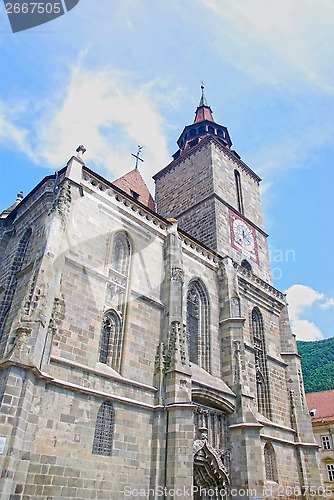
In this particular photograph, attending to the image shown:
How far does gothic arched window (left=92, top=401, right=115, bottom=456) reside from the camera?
33.1ft

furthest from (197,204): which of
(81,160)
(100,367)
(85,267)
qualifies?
(100,367)

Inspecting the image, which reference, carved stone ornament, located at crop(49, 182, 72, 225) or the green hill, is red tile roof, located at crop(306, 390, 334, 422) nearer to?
the green hill

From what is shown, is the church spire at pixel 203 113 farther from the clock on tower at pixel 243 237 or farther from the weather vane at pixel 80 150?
the weather vane at pixel 80 150

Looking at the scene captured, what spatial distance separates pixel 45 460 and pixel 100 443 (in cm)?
168

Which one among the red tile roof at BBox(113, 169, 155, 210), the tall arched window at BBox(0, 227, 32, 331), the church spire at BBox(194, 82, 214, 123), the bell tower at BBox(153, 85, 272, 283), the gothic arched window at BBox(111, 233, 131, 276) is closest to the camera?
the tall arched window at BBox(0, 227, 32, 331)

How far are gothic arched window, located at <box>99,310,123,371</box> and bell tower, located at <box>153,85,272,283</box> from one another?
8052 mm

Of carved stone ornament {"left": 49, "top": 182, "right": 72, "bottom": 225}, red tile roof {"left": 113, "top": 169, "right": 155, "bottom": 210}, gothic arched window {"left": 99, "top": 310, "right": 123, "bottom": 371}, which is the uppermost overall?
red tile roof {"left": 113, "top": 169, "right": 155, "bottom": 210}

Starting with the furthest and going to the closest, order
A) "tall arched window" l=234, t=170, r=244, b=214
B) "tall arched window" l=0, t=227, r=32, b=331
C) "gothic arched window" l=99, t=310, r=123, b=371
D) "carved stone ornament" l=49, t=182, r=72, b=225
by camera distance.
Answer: "tall arched window" l=234, t=170, r=244, b=214, "tall arched window" l=0, t=227, r=32, b=331, "gothic arched window" l=99, t=310, r=123, b=371, "carved stone ornament" l=49, t=182, r=72, b=225

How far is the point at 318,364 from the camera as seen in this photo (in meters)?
58.6

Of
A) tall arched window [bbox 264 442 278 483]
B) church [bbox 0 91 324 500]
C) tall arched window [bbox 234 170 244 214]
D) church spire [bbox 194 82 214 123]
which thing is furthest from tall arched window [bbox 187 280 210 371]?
church spire [bbox 194 82 214 123]

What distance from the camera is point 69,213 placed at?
1198 cm

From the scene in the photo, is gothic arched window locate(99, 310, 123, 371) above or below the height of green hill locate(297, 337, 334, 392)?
below

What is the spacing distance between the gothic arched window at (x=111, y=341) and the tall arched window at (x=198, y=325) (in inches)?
148

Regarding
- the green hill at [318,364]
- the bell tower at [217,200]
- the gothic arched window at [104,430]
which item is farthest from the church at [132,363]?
the green hill at [318,364]
